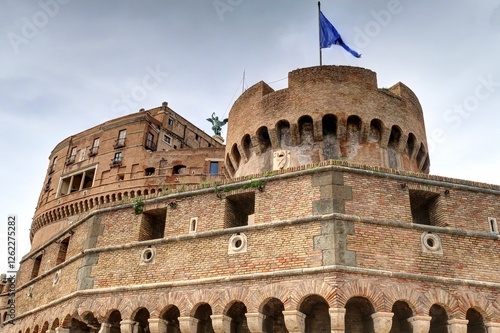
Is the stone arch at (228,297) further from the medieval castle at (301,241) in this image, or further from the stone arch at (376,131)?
the stone arch at (376,131)

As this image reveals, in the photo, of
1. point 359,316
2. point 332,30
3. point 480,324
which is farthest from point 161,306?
point 332,30

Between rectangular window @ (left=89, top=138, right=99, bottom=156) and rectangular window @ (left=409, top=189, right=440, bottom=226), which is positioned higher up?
rectangular window @ (left=89, top=138, right=99, bottom=156)

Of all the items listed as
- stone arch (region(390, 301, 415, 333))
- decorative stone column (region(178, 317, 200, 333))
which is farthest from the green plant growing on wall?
stone arch (region(390, 301, 415, 333))

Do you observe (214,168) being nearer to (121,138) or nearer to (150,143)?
(150,143)

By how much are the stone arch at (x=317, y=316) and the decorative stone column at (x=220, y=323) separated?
1763 mm

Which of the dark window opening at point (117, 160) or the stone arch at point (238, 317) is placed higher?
the dark window opening at point (117, 160)

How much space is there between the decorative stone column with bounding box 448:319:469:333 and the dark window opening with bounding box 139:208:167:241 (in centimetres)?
755

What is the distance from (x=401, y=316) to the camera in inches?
418

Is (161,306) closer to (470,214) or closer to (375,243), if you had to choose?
(375,243)

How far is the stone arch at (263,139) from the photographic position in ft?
49.3

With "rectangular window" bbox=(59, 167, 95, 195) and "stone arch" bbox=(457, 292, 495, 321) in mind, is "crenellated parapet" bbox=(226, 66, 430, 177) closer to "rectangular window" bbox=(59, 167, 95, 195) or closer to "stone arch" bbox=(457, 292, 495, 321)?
"stone arch" bbox=(457, 292, 495, 321)

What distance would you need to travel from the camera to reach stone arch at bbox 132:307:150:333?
11.6 metres

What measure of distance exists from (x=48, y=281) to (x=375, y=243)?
10.6m

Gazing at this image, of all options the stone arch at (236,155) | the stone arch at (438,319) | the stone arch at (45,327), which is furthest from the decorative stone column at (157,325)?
the stone arch at (236,155)
